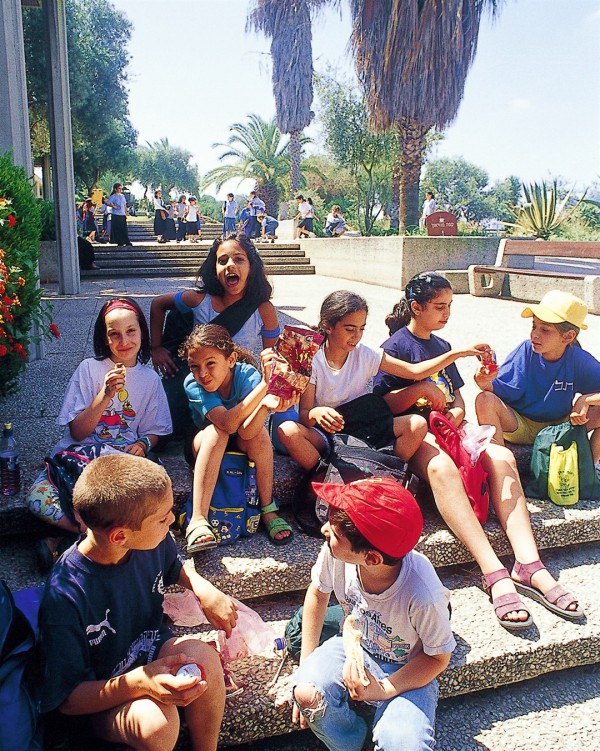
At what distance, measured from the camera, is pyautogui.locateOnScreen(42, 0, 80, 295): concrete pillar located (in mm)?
8883

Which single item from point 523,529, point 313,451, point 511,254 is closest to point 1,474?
point 313,451

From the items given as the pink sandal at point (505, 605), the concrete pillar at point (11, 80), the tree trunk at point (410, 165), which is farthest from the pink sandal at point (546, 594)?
the tree trunk at point (410, 165)

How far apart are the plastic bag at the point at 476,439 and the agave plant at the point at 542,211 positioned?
12.6 meters

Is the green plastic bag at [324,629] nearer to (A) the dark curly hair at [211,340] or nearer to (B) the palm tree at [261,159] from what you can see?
(A) the dark curly hair at [211,340]

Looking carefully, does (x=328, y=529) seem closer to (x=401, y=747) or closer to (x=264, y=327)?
(x=401, y=747)

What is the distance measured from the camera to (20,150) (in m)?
5.94

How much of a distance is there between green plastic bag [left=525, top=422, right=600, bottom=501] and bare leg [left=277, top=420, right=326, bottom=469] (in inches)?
47.4

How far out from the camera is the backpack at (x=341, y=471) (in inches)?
110

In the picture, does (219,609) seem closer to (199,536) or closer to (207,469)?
(199,536)

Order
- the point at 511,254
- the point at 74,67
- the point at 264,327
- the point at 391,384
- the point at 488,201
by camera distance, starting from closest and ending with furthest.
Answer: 1. the point at 391,384
2. the point at 264,327
3. the point at 511,254
4. the point at 74,67
5. the point at 488,201

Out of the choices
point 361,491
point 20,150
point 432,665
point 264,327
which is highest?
point 20,150

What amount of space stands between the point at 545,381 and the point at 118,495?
2513 millimetres

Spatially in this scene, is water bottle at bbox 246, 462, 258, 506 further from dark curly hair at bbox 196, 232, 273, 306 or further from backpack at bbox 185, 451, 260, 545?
dark curly hair at bbox 196, 232, 273, 306

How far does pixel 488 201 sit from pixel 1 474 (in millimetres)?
70252
